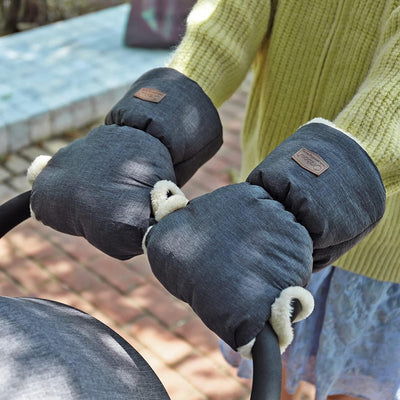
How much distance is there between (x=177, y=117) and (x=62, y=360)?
0.45 meters

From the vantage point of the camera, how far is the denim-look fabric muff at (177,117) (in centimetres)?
106

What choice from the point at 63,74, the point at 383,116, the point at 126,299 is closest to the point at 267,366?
the point at 383,116

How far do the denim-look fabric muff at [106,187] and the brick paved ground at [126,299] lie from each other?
1.36 m

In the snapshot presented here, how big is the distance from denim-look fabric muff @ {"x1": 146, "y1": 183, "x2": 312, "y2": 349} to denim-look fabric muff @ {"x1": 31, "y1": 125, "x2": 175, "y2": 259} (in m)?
0.05

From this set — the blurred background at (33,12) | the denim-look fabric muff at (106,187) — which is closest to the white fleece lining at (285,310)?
the denim-look fabric muff at (106,187)

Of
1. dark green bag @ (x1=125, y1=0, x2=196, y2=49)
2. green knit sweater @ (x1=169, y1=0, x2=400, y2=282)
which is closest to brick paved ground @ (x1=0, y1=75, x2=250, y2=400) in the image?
green knit sweater @ (x1=169, y1=0, x2=400, y2=282)

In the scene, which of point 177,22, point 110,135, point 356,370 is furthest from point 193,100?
point 177,22

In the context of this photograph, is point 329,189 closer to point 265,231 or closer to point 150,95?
point 265,231

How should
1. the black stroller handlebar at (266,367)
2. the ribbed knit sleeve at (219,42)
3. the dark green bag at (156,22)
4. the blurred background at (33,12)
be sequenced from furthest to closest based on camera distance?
1. the blurred background at (33,12)
2. the dark green bag at (156,22)
3. the ribbed knit sleeve at (219,42)
4. the black stroller handlebar at (266,367)

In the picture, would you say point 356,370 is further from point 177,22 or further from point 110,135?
point 177,22

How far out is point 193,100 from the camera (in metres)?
1.13

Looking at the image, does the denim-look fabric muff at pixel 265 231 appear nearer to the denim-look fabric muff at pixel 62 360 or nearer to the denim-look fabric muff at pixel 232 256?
the denim-look fabric muff at pixel 232 256

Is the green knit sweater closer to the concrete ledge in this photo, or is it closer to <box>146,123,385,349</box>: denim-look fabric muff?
<box>146,123,385,349</box>: denim-look fabric muff

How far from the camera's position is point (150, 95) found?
1.10m
